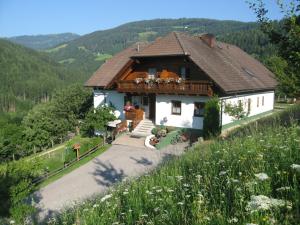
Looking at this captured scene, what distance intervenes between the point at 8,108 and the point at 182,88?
145m

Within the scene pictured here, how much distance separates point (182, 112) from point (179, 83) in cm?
233

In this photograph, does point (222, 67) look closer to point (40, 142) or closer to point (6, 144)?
point (40, 142)

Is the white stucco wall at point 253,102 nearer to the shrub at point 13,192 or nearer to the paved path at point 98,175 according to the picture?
the paved path at point 98,175

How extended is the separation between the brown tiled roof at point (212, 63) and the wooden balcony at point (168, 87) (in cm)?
101

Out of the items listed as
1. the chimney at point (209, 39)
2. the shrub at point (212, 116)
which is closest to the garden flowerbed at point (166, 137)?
the shrub at point (212, 116)

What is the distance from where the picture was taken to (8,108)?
155m

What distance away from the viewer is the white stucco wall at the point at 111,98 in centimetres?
3112

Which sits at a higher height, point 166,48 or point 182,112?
point 166,48

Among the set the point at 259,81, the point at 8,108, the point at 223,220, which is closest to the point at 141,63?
the point at 259,81

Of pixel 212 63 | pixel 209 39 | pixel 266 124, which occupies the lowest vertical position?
pixel 266 124

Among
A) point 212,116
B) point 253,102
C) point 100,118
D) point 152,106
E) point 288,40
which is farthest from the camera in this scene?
point 253,102

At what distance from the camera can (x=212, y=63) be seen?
27172mm

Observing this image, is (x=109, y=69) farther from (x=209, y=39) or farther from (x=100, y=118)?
(x=209, y=39)

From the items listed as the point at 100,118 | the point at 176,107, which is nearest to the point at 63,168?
the point at 100,118
